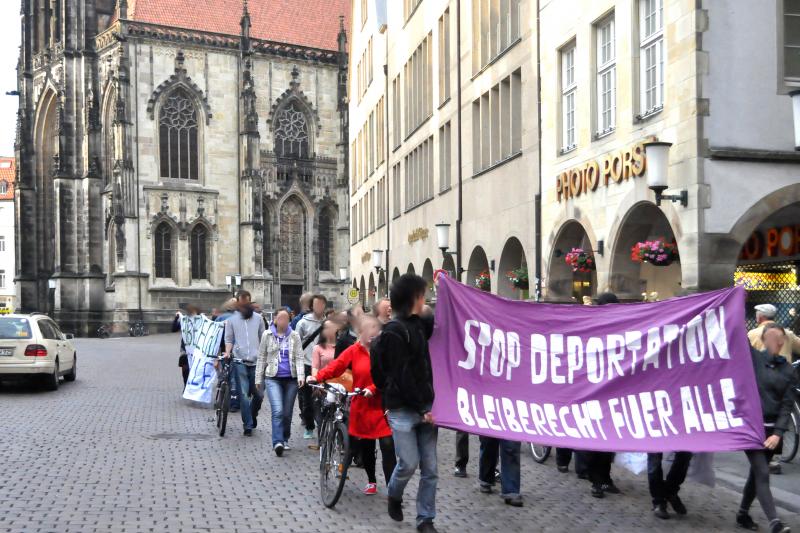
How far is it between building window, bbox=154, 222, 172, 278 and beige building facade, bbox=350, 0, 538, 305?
20547 mm

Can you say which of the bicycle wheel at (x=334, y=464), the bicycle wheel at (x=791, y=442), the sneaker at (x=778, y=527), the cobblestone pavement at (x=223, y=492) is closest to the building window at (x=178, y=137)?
the cobblestone pavement at (x=223, y=492)

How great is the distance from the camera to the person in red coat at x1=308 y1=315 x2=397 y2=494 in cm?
870

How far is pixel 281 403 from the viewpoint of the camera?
11695mm

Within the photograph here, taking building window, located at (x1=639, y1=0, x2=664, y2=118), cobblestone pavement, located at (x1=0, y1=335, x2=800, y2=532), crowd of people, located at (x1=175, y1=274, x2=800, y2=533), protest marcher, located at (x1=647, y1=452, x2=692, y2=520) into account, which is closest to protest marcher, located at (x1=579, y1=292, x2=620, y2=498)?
crowd of people, located at (x1=175, y1=274, x2=800, y2=533)

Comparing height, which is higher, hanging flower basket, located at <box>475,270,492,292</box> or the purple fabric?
hanging flower basket, located at <box>475,270,492,292</box>

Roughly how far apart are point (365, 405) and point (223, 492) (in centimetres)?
163

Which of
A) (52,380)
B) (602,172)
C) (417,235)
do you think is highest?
(602,172)

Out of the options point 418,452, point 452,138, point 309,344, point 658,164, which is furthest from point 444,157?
point 418,452

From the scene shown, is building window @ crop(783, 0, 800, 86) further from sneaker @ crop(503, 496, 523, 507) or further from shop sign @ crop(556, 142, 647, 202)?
sneaker @ crop(503, 496, 523, 507)

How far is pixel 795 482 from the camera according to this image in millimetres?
10000

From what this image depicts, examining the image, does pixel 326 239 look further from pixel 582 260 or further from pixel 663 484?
pixel 663 484

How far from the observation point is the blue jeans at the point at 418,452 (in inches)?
294

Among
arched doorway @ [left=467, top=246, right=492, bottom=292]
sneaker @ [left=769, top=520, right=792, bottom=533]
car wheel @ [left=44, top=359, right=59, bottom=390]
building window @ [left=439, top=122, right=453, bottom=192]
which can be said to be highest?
building window @ [left=439, top=122, right=453, bottom=192]

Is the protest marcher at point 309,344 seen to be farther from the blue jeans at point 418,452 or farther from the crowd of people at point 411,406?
the blue jeans at point 418,452
